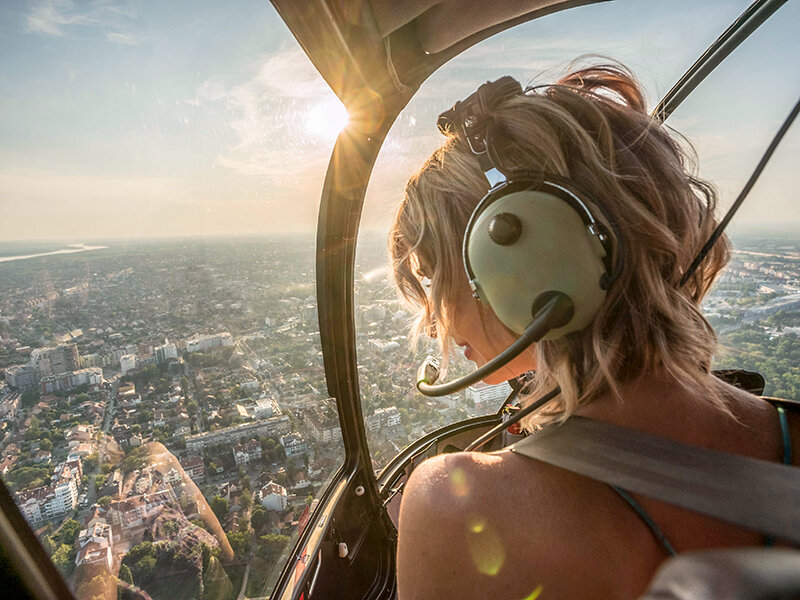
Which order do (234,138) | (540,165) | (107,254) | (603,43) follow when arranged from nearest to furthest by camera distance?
(540,165) → (107,254) → (234,138) → (603,43)

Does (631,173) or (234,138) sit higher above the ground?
(234,138)

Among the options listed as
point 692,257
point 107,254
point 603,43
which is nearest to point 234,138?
point 107,254

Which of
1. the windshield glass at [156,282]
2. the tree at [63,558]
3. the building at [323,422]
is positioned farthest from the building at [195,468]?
the building at [323,422]

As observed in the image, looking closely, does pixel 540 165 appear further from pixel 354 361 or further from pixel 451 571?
pixel 354 361

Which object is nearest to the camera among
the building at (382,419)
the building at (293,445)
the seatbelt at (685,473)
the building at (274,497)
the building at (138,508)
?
the seatbelt at (685,473)

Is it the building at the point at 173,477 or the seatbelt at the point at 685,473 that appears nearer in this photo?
the seatbelt at the point at 685,473

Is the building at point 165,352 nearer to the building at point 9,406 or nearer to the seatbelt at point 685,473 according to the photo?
the building at point 9,406
